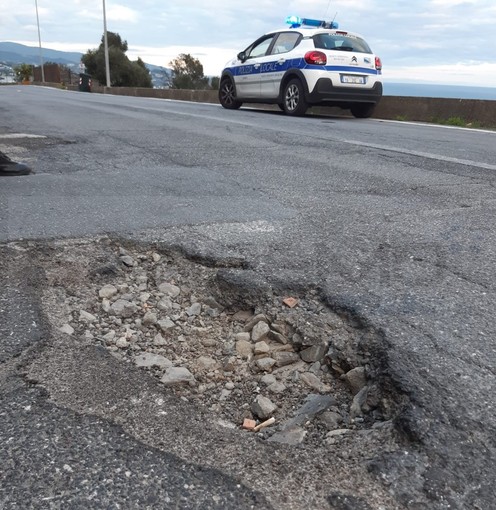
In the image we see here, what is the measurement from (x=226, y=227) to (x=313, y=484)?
1.95m

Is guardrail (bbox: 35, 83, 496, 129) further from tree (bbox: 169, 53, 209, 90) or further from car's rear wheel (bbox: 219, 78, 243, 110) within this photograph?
tree (bbox: 169, 53, 209, 90)

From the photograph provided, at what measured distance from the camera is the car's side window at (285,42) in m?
10.9

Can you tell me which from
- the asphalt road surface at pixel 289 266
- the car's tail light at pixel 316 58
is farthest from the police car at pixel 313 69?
the asphalt road surface at pixel 289 266

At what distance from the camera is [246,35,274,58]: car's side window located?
11773mm

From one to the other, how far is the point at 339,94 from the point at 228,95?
3650mm

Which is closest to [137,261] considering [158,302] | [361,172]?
[158,302]

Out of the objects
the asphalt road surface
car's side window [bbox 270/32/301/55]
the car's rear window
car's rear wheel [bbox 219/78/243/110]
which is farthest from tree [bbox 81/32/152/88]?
the asphalt road surface

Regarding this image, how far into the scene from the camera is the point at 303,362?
6.50ft

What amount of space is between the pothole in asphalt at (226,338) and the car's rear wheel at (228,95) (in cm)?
1092

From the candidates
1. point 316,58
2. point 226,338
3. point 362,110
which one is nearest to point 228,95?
point 362,110

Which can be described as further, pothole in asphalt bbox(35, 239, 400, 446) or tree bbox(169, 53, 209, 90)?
tree bbox(169, 53, 209, 90)

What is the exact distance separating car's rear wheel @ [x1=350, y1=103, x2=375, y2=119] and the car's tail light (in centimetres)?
167

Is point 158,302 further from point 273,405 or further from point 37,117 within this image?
point 37,117

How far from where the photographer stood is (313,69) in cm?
1020
